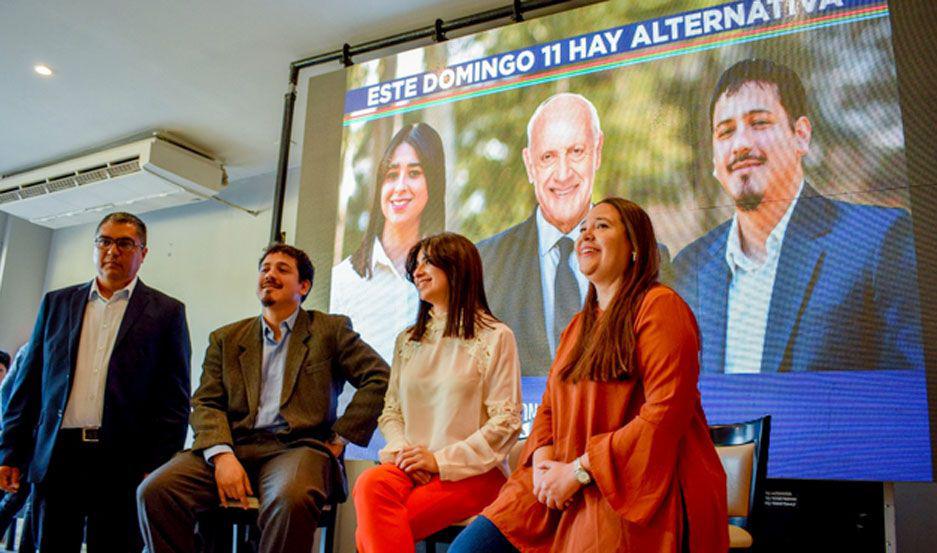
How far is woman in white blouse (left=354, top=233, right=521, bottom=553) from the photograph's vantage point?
6.50 feet

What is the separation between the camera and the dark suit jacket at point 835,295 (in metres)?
2.71

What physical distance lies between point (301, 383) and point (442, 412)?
595 mm

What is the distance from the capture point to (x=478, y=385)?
7.27ft

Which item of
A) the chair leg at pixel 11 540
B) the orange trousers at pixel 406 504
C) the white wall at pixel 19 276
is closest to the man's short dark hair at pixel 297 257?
the orange trousers at pixel 406 504

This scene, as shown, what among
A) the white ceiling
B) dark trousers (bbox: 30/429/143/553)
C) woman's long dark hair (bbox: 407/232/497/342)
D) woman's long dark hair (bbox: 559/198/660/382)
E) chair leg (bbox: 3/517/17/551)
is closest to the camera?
woman's long dark hair (bbox: 559/198/660/382)

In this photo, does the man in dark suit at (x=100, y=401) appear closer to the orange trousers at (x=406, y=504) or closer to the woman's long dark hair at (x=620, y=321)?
the orange trousers at (x=406, y=504)

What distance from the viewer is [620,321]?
1.71m

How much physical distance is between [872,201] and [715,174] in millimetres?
613

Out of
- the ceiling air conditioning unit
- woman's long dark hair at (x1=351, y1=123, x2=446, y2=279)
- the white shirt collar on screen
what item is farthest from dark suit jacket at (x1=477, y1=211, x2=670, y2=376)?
the ceiling air conditioning unit

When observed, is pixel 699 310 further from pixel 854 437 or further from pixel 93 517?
pixel 93 517

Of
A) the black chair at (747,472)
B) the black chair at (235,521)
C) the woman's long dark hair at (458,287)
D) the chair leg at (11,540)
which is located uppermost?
the woman's long dark hair at (458,287)

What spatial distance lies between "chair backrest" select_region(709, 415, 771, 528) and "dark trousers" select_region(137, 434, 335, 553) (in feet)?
4.01

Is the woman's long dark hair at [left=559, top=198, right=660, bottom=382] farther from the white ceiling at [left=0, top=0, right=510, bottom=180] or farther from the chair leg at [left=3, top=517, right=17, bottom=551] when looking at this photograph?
the chair leg at [left=3, top=517, right=17, bottom=551]

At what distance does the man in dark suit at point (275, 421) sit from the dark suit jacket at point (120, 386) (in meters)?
0.22
